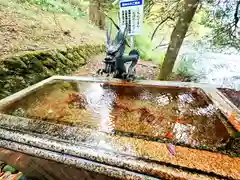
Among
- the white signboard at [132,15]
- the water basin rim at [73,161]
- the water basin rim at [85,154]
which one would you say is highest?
the white signboard at [132,15]

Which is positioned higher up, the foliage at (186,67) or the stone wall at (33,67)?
the stone wall at (33,67)

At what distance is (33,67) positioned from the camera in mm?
3793

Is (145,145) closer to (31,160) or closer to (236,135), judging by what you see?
(236,135)

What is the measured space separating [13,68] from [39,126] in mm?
2400

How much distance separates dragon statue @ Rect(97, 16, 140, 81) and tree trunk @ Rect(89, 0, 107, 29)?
24.8 ft

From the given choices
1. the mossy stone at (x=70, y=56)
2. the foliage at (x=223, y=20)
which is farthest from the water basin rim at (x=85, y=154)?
the foliage at (x=223, y=20)

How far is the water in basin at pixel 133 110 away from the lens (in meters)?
1.32

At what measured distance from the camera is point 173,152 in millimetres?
1097

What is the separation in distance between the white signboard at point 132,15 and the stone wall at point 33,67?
1.91m

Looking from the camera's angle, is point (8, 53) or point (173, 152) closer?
point (173, 152)

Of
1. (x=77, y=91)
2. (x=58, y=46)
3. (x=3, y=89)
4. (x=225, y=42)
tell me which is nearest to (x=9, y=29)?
(x=58, y=46)

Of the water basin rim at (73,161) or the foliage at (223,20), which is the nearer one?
the water basin rim at (73,161)

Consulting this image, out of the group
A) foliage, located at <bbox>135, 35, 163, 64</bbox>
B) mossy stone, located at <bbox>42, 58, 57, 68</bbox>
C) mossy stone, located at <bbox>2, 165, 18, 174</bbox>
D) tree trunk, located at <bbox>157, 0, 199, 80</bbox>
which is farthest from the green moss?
foliage, located at <bbox>135, 35, 163, 64</bbox>

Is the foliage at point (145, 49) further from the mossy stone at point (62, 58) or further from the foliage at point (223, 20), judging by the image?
the mossy stone at point (62, 58)
